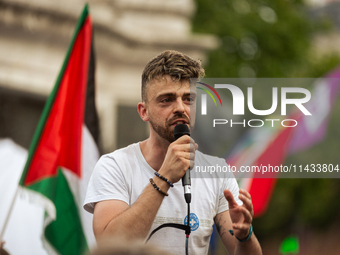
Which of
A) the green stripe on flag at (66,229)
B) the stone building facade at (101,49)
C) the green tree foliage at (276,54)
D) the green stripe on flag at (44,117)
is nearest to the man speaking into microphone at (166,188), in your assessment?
the green stripe on flag at (66,229)

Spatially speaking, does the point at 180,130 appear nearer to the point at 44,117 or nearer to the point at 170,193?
the point at 170,193

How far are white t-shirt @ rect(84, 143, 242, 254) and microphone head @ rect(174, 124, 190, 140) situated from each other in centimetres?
21

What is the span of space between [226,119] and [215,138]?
0.53ft

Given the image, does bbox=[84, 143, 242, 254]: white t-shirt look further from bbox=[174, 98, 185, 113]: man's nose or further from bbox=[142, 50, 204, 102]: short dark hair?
bbox=[142, 50, 204, 102]: short dark hair

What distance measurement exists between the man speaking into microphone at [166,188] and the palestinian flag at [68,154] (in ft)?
4.47

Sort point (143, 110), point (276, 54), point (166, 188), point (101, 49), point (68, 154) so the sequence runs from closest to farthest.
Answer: point (166, 188) → point (143, 110) → point (68, 154) → point (101, 49) → point (276, 54)

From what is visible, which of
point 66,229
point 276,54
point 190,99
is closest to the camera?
point 190,99

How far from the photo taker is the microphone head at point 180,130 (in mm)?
2895

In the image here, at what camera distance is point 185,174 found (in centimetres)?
285

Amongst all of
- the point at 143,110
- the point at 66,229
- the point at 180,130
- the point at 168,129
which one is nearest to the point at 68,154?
the point at 66,229

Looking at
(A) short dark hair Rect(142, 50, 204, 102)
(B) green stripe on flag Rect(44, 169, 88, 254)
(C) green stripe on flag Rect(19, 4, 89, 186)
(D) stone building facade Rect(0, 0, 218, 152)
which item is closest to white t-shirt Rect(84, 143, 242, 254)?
(A) short dark hair Rect(142, 50, 204, 102)

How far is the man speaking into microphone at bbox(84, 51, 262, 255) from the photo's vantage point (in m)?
2.74

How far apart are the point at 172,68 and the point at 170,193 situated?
74 centimetres

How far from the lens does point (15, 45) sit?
9.05m
